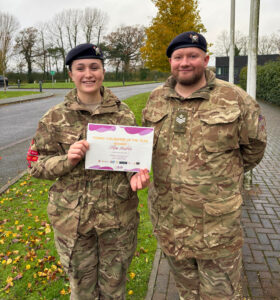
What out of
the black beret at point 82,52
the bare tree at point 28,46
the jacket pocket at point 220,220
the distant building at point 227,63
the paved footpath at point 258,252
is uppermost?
the bare tree at point 28,46

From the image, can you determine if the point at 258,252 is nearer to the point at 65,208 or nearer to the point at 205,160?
the point at 205,160

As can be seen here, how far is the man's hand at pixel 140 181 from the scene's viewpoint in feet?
6.82

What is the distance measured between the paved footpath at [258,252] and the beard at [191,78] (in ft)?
7.28

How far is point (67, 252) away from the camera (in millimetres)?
2330

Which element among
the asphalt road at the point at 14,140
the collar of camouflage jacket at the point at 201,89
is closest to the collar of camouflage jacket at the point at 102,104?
the collar of camouflage jacket at the point at 201,89

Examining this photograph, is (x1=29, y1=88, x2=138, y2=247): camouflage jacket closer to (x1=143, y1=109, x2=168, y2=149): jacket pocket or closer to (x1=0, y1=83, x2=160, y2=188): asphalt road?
(x1=143, y1=109, x2=168, y2=149): jacket pocket

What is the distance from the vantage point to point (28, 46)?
50250 mm

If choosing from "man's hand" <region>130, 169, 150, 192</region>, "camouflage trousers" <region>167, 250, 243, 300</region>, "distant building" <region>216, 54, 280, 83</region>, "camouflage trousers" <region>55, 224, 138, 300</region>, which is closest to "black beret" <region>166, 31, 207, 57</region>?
"man's hand" <region>130, 169, 150, 192</region>

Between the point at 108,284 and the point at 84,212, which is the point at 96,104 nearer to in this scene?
the point at 84,212

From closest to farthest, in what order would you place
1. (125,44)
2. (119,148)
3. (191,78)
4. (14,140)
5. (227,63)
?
(119,148) → (191,78) → (14,140) → (227,63) → (125,44)

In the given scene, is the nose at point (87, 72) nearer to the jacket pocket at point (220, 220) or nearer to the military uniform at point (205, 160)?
the military uniform at point (205, 160)

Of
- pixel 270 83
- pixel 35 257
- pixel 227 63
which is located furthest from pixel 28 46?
pixel 35 257

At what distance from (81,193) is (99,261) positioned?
0.65m

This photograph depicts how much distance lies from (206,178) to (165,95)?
0.75 m
